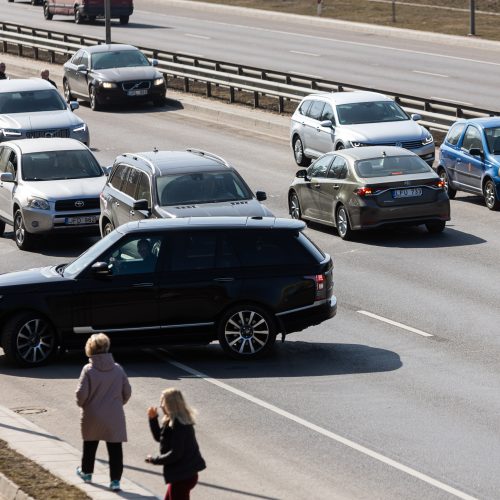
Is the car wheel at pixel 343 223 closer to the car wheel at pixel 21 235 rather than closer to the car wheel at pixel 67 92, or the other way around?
the car wheel at pixel 21 235

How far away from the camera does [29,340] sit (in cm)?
1639

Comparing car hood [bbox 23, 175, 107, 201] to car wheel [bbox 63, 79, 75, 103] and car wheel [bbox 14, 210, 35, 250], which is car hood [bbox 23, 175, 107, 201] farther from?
car wheel [bbox 63, 79, 75, 103]

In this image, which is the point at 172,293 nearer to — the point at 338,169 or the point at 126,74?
the point at 338,169

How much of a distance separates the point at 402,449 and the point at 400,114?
18.8 meters

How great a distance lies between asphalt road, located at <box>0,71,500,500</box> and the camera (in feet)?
40.2

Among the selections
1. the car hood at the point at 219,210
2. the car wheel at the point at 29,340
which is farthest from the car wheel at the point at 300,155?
the car wheel at the point at 29,340

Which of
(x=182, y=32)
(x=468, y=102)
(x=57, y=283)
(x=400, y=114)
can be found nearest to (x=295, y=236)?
(x=57, y=283)

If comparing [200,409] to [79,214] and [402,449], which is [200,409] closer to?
[402,449]

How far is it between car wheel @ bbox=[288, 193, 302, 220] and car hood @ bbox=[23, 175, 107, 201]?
11.3 ft

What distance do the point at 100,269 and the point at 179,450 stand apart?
6.25 m

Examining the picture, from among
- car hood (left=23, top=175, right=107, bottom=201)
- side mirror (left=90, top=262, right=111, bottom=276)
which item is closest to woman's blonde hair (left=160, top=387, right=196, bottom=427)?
side mirror (left=90, top=262, right=111, bottom=276)

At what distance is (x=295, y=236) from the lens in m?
16.7

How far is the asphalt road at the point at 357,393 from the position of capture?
482 inches

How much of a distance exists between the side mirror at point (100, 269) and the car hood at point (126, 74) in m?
26.1
